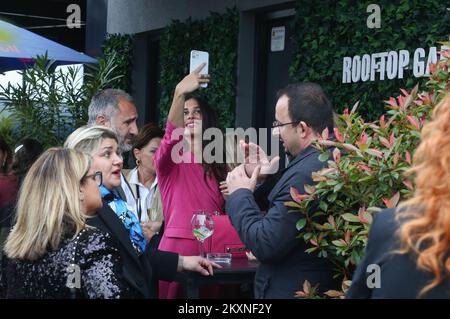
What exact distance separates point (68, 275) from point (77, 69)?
5.92 meters

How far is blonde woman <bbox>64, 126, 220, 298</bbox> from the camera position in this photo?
351cm

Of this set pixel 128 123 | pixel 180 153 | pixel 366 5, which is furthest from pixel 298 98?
pixel 366 5

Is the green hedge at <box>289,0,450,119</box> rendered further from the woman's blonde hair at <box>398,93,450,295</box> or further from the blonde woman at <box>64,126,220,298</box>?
the woman's blonde hair at <box>398,93,450,295</box>

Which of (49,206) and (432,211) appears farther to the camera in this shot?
(49,206)

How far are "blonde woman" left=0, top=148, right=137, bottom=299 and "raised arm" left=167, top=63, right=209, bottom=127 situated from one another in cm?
182

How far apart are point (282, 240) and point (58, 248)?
39.6 inches

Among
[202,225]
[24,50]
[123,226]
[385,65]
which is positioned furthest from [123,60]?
[123,226]

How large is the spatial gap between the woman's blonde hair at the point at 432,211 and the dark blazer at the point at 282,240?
1665 millimetres

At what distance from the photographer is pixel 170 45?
31.9 feet

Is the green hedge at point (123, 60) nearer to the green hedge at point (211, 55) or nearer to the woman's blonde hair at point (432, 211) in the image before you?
the green hedge at point (211, 55)

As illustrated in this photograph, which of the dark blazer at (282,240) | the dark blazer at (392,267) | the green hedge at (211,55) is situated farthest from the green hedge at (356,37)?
the dark blazer at (392,267)

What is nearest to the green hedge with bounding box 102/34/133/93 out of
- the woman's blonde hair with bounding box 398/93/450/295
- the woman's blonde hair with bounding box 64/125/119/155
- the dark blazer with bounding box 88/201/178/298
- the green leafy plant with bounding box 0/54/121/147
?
the green leafy plant with bounding box 0/54/121/147

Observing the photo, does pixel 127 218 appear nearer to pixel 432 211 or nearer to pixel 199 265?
pixel 199 265

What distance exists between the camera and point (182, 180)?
4973 mm
